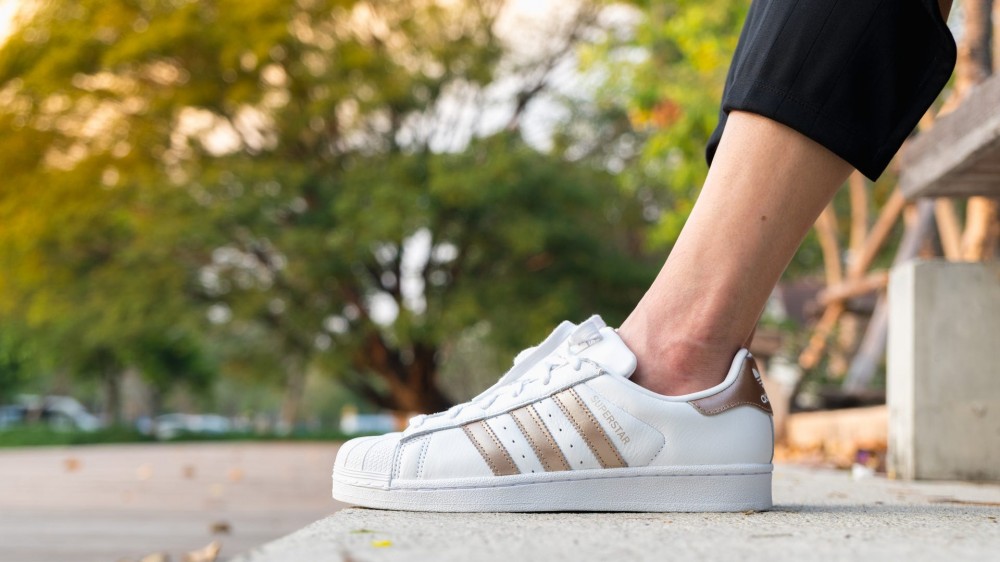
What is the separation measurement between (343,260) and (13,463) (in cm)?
712

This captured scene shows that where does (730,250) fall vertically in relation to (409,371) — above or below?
above

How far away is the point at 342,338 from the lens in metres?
16.5

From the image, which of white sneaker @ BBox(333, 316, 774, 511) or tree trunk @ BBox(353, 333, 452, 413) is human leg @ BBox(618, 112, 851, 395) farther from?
tree trunk @ BBox(353, 333, 452, 413)

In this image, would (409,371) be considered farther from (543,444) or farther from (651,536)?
(651,536)

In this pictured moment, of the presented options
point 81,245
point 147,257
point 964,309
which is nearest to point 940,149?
point 964,309

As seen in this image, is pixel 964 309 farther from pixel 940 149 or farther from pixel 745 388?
pixel 745 388

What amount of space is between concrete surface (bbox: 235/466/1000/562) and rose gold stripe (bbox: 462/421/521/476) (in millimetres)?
66

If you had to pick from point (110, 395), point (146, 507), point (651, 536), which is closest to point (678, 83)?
point (146, 507)

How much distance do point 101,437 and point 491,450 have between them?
15900 mm

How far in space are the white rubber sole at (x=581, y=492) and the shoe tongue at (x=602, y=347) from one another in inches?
4.8

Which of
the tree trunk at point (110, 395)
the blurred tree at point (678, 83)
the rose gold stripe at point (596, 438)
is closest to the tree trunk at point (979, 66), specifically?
the blurred tree at point (678, 83)

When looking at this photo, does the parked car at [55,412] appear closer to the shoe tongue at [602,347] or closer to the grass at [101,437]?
the grass at [101,437]

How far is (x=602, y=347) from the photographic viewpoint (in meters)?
1.38

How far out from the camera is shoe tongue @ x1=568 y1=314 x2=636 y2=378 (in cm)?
135
